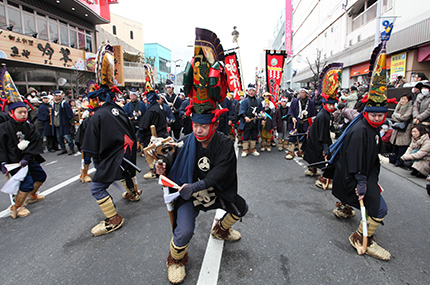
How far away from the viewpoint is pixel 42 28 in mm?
18531

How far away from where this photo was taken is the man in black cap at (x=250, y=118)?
25.6ft

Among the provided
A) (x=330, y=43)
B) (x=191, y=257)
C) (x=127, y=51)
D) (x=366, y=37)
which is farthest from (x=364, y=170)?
(x=127, y=51)

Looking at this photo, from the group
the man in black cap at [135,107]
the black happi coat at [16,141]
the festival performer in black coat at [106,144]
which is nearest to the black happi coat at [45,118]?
the man in black cap at [135,107]

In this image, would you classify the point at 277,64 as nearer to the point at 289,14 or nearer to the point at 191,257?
the point at 191,257

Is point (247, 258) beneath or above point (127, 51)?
beneath

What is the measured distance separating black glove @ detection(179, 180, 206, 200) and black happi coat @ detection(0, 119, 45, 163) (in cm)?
327

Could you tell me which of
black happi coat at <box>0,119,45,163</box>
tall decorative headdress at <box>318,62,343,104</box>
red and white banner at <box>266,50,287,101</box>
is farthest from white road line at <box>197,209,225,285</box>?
red and white banner at <box>266,50,287,101</box>

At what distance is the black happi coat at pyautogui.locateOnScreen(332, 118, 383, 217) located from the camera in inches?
114

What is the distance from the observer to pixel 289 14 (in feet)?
127

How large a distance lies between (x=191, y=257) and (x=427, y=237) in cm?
306

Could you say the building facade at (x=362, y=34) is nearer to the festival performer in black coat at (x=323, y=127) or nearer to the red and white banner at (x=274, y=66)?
the red and white banner at (x=274, y=66)

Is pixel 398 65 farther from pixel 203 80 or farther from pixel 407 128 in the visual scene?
pixel 203 80

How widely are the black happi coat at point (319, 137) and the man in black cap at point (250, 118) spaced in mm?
2695

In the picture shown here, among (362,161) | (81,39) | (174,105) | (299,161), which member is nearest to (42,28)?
(81,39)
